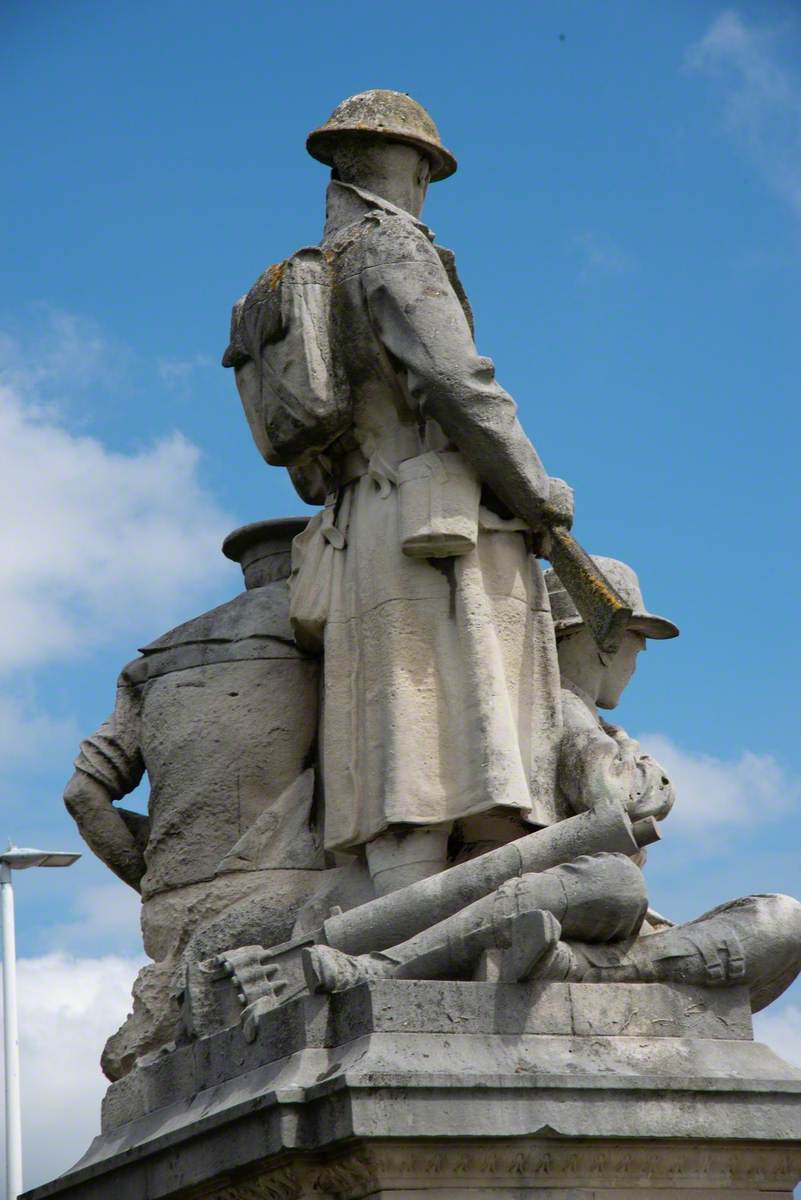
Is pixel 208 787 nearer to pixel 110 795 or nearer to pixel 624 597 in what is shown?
pixel 110 795

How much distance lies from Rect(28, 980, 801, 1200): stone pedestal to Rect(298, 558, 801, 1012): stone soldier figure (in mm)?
112

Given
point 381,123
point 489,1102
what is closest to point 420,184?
point 381,123

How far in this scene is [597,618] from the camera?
474 inches

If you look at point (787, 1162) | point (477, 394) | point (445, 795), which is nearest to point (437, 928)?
point (445, 795)

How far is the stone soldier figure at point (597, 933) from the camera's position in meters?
10.6

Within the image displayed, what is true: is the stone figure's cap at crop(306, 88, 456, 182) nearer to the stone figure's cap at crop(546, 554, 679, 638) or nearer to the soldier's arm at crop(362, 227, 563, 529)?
the soldier's arm at crop(362, 227, 563, 529)

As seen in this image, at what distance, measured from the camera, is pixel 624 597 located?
12.7 m

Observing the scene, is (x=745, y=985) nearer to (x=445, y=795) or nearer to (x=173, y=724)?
(x=445, y=795)

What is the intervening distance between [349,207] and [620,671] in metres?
2.69

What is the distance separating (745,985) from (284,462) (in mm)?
3399

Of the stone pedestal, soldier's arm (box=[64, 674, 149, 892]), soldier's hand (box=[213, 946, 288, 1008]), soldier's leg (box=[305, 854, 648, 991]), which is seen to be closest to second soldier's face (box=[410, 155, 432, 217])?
soldier's arm (box=[64, 674, 149, 892])

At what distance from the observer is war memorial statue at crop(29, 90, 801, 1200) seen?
33.9 ft

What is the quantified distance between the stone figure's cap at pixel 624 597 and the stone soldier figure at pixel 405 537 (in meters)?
0.65

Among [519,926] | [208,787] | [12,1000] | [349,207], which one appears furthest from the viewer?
[12,1000]
